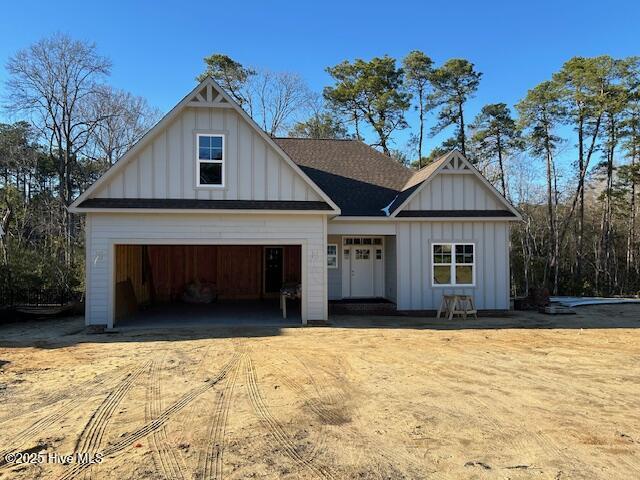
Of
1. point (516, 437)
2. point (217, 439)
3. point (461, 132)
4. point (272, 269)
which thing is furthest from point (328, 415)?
point (461, 132)

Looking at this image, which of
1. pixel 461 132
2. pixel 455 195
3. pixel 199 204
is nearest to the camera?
pixel 199 204

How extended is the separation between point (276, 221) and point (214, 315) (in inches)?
154

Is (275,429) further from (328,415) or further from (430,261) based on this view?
(430,261)

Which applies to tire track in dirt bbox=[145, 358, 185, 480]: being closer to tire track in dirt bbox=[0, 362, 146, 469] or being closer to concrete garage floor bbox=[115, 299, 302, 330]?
tire track in dirt bbox=[0, 362, 146, 469]

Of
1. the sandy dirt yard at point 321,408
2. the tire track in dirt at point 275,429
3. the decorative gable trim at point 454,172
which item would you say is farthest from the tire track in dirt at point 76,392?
the decorative gable trim at point 454,172

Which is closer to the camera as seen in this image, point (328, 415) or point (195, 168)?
point (328, 415)

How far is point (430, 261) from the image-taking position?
14656 millimetres

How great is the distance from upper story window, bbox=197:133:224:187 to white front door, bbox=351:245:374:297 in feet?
18.9

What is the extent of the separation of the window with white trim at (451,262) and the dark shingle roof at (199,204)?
4.42m

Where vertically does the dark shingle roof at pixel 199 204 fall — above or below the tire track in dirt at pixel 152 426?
above

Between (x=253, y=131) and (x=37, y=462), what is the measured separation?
9.71 meters

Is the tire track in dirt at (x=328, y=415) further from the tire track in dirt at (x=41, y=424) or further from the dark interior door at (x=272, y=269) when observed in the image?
the dark interior door at (x=272, y=269)

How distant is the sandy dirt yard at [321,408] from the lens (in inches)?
164

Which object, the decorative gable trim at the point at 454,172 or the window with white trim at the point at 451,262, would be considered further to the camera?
the window with white trim at the point at 451,262
